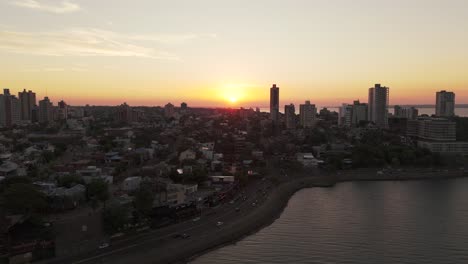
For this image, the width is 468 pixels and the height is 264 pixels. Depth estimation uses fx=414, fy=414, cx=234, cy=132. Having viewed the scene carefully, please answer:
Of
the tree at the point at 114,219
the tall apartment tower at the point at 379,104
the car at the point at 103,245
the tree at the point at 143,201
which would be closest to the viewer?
the car at the point at 103,245

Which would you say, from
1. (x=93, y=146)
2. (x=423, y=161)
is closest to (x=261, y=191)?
(x=423, y=161)

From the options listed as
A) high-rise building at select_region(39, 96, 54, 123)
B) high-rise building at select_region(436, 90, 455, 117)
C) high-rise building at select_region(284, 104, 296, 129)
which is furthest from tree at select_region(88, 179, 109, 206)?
high-rise building at select_region(436, 90, 455, 117)

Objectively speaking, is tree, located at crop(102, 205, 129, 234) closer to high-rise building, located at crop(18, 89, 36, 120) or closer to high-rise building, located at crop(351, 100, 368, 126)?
high-rise building, located at crop(351, 100, 368, 126)

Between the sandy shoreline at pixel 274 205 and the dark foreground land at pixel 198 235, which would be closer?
the dark foreground land at pixel 198 235

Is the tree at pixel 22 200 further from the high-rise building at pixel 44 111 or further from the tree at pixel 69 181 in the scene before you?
the high-rise building at pixel 44 111

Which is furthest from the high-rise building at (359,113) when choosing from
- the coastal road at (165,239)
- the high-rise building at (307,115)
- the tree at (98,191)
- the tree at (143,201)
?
the tree at (143,201)

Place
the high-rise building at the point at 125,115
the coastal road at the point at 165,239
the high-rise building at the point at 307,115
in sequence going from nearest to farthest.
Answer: the coastal road at the point at 165,239 → the high-rise building at the point at 307,115 → the high-rise building at the point at 125,115

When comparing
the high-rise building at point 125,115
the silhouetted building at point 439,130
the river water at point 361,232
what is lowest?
the river water at point 361,232

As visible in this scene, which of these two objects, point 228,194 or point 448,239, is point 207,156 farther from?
point 448,239
